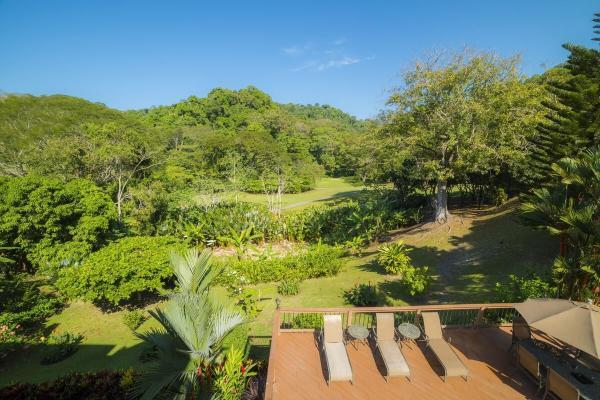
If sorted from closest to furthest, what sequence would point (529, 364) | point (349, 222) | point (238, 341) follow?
point (529, 364) < point (238, 341) < point (349, 222)

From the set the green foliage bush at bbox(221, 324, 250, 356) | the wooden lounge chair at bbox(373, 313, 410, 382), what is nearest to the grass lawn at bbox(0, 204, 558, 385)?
the green foliage bush at bbox(221, 324, 250, 356)

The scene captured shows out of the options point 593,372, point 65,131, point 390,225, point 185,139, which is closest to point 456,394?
point 593,372

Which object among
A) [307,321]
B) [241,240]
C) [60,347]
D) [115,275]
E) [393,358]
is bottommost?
[60,347]

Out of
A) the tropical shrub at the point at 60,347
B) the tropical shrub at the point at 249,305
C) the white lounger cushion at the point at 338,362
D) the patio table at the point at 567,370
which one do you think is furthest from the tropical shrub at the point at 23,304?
the patio table at the point at 567,370

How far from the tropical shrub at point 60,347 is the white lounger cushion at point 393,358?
9.97 m

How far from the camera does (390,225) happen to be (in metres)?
21.4

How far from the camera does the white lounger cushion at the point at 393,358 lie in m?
6.37

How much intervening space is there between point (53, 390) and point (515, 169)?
22.7 meters

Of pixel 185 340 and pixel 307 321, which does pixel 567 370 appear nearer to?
pixel 307 321

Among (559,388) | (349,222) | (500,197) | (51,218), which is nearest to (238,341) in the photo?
(559,388)

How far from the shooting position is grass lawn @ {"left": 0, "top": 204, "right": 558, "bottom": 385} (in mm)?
9719

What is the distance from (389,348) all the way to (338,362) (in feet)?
4.12

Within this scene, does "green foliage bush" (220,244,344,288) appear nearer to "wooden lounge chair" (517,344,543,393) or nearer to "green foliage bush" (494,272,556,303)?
"green foliage bush" (494,272,556,303)

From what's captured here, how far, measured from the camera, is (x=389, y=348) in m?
6.92
